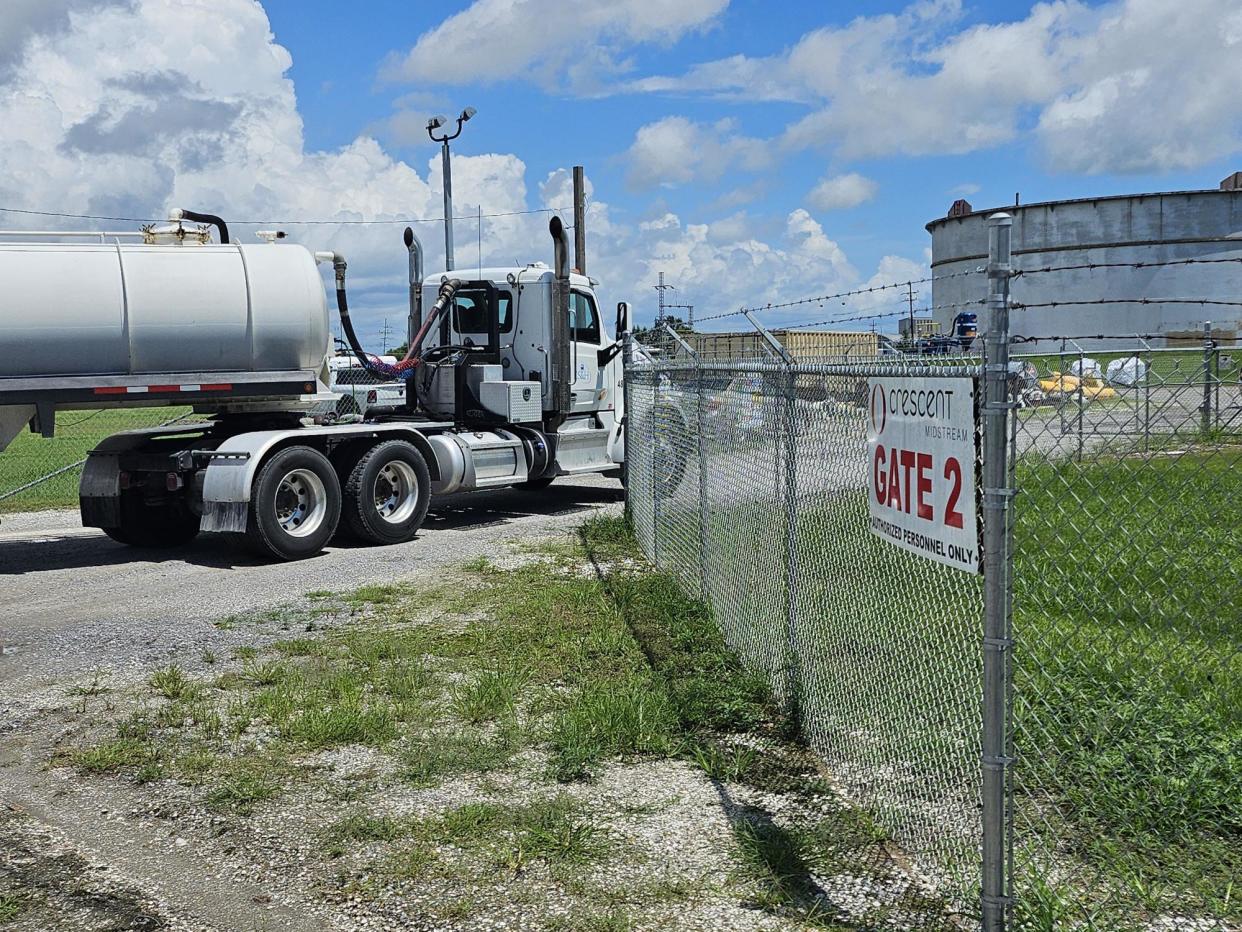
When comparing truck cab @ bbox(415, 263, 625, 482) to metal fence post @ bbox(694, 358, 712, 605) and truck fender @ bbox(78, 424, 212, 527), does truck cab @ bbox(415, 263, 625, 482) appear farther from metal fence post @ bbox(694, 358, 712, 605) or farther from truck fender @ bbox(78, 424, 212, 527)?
metal fence post @ bbox(694, 358, 712, 605)

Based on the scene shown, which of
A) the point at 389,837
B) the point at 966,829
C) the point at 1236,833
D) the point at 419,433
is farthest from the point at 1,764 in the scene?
the point at 419,433

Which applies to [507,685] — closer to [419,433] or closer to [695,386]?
[695,386]

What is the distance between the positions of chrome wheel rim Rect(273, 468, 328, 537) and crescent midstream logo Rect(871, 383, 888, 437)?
8865mm

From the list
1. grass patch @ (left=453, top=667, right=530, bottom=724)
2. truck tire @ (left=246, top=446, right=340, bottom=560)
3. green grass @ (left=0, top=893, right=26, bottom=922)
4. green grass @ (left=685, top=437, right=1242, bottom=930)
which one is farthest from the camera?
truck tire @ (left=246, top=446, right=340, bottom=560)

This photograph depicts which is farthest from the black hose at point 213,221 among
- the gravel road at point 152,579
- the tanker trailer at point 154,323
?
the gravel road at point 152,579

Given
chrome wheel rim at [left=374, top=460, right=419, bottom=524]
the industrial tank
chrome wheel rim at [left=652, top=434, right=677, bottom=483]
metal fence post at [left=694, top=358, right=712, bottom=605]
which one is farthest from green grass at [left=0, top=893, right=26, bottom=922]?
chrome wheel rim at [left=374, top=460, right=419, bottom=524]

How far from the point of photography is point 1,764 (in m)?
6.09

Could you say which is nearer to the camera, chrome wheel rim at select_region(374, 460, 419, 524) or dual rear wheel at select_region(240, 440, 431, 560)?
dual rear wheel at select_region(240, 440, 431, 560)

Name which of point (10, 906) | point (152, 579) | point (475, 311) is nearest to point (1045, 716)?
point (10, 906)

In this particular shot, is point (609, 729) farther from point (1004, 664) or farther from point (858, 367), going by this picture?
point (1004, 664)

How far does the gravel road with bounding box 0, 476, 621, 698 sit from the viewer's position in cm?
841

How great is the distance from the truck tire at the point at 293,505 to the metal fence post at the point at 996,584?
367 inches

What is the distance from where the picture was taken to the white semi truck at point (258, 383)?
11180 millimetres

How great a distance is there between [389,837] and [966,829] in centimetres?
229
